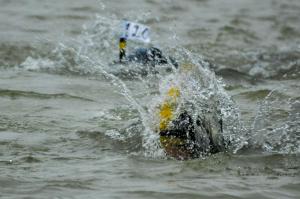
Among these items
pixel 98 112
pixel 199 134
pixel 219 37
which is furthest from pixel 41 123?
pixel 219 37

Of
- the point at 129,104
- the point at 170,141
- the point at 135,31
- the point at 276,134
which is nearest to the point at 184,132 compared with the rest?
the point at 170,141

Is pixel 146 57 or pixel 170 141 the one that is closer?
pixel 170 141

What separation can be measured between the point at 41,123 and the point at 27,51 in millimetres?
4618

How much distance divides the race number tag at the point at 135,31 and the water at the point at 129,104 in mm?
470

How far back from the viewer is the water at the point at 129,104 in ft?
20.1

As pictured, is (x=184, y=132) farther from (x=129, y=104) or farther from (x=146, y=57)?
(x=146, y=57)

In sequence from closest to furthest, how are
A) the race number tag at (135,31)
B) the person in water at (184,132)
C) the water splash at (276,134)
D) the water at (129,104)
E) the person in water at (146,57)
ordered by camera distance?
the water at (129,104) < the person in water at (184,132) < the water splash at (276,134) < the race number tag at (135,31) < the person in water at (146,57)

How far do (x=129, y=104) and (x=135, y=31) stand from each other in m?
1.34

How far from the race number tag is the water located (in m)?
0.47

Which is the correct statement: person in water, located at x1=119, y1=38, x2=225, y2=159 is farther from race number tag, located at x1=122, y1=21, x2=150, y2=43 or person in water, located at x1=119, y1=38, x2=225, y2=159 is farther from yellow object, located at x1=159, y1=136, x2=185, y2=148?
race number tag, located at x1=122, y1=21, x2=150, y2=43

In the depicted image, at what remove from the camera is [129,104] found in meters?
9.11

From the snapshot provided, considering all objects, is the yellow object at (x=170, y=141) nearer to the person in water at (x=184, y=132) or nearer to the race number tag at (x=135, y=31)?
the person in water at (x=184, y=132)

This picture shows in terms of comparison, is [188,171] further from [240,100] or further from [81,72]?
[81,72]

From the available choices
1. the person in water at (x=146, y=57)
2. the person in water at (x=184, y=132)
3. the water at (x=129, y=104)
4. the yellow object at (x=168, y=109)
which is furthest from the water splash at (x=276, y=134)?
the person in water at (x=146, y=57)
